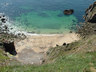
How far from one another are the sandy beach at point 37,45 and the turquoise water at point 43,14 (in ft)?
21.3

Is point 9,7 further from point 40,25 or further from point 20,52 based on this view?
point 20,52

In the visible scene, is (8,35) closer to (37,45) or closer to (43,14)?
(37,45)

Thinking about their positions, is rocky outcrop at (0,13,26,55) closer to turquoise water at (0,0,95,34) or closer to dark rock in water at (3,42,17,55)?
dark rock in water at (3,42,17,55)

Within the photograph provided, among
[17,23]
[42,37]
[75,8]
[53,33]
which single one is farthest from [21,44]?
[75,8]

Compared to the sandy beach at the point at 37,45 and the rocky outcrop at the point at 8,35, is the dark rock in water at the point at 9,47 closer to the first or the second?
the rocky outcrop at the point at 8,35

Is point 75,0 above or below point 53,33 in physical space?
above

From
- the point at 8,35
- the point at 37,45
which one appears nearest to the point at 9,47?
the point at 37,45

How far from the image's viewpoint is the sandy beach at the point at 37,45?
45537mm

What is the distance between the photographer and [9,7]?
9044cm

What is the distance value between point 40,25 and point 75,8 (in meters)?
32.0

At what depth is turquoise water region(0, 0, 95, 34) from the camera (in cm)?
7012

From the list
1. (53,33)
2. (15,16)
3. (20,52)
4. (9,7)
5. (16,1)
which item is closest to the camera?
(20,52)

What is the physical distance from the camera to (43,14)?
84812 millimetres

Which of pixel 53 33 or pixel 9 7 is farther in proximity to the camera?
pixel 9 7
